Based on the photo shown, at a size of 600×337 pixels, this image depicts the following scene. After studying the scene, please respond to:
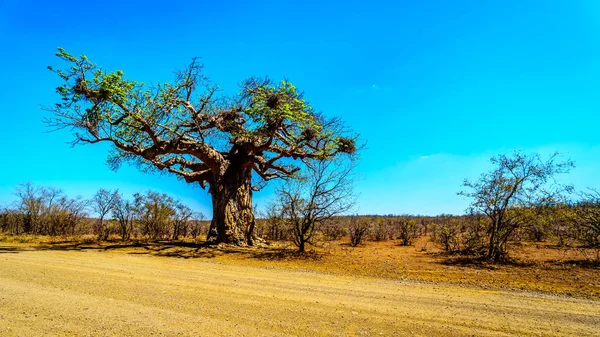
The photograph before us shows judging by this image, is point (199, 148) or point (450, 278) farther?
point (199, 148)

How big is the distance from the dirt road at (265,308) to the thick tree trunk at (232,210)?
308 inches

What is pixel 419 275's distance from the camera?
9.12 meters

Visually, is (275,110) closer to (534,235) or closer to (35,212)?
(534,235)

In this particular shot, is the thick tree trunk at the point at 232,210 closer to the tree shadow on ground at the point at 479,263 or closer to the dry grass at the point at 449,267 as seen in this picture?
the dry grass at the point at 449,267

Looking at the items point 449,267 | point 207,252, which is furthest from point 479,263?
point 207,252

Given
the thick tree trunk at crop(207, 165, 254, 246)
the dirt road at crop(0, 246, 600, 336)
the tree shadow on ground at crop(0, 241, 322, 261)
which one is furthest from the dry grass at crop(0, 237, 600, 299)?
the dirt road at crop(0, 246, 600, 336)

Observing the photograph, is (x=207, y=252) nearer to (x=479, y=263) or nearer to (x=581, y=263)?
(x=479, y=263)

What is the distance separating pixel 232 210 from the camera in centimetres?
1623

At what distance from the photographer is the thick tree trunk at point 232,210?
15.9 m

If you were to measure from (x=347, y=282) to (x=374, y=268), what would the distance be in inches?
107

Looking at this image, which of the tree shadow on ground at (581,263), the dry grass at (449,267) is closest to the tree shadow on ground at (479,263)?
Result: the dry grass at (449,267)

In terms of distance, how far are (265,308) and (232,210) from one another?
11.5 metres

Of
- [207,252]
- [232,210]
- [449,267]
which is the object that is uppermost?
[232,210]

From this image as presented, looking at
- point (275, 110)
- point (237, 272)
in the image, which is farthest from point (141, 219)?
point (237, 272)
